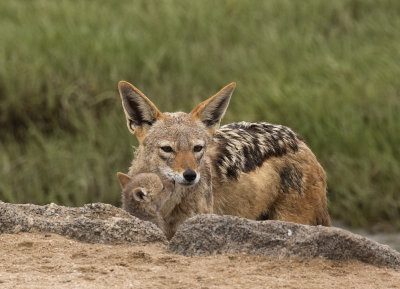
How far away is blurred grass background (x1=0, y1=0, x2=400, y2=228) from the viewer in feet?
35.0

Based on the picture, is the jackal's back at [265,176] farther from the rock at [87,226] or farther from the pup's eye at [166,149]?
the rock at [87,226]

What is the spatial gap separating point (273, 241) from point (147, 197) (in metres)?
1.77

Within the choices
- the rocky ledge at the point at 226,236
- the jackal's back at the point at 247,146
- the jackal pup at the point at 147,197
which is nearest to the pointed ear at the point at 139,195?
the jackal pup at the point at 147,197

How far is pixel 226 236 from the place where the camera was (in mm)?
4887

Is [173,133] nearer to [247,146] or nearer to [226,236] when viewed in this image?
[247,146]

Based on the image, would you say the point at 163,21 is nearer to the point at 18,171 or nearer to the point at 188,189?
the point at 18,171

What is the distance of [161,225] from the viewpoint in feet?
21.3

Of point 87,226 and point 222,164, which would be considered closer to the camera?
point 87,226

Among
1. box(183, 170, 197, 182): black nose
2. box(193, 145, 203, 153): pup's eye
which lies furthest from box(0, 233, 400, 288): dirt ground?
box(193, 145, 203, 153): pup's eye

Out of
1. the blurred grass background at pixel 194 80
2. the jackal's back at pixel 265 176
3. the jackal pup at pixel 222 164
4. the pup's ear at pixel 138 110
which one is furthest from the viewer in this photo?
the blurred grass background at pixel 194 80

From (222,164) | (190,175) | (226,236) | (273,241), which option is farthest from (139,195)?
(273,241)

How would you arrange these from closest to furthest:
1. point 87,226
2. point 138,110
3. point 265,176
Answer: point 87,226
point 138,110
point 265,176

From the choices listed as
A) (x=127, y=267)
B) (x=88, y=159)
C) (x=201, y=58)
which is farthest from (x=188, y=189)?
(x=201, y=58)

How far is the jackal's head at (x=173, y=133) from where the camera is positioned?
6531 millimetres
